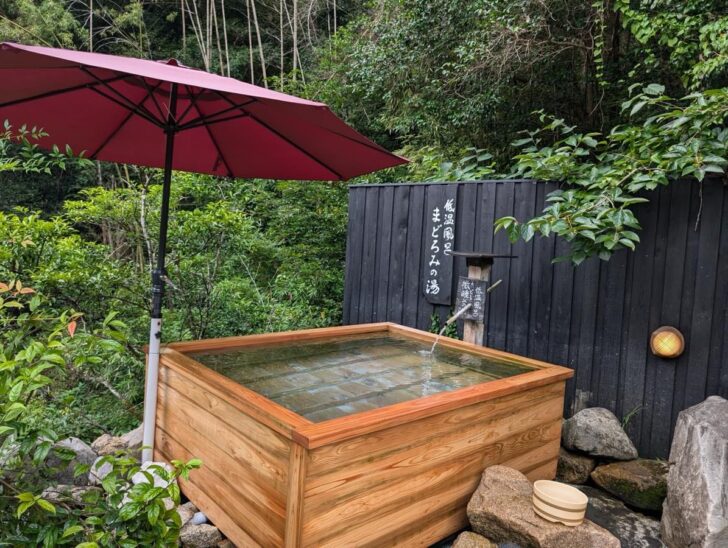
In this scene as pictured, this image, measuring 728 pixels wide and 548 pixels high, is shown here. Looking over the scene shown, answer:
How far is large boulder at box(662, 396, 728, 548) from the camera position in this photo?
2033 millimetres

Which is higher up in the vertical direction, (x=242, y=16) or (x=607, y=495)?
(x=242, y=16)

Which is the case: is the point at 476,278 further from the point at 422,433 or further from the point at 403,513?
the point at 403,513

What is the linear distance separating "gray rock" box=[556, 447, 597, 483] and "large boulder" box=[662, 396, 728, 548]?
0.55 m

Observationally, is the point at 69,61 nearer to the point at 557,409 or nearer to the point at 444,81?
the point at 557,409

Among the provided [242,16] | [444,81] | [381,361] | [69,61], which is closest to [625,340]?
[381,361]

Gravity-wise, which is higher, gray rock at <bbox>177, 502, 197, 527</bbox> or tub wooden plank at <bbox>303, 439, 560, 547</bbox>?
tub wooden plank at <bbox>303, 439, 560, 547</bbox>

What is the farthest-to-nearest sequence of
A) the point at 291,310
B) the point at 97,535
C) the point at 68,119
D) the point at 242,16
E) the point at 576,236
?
the point at 242,16
the point at 291,310
the point at 576,236
the point at 68,119
the point at 97,535

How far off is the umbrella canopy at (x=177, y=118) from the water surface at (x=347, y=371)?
3.57 feet

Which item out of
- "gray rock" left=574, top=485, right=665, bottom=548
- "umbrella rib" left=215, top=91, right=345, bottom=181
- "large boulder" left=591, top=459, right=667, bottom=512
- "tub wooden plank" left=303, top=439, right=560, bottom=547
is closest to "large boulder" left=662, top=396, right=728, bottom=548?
"gray rock" left=574, top=485, right=665, bottom=548

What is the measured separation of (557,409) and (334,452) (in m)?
1.55

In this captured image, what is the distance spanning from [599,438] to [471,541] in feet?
4.40

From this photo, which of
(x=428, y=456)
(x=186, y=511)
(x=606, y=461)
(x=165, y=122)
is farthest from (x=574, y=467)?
(x=165, y=122)

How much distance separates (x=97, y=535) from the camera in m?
1.33

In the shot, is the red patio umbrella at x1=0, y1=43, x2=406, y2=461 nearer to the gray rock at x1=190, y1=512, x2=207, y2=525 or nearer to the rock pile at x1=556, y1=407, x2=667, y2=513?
the gray rock at x1=190, y1=512, x2=207, y2=525
